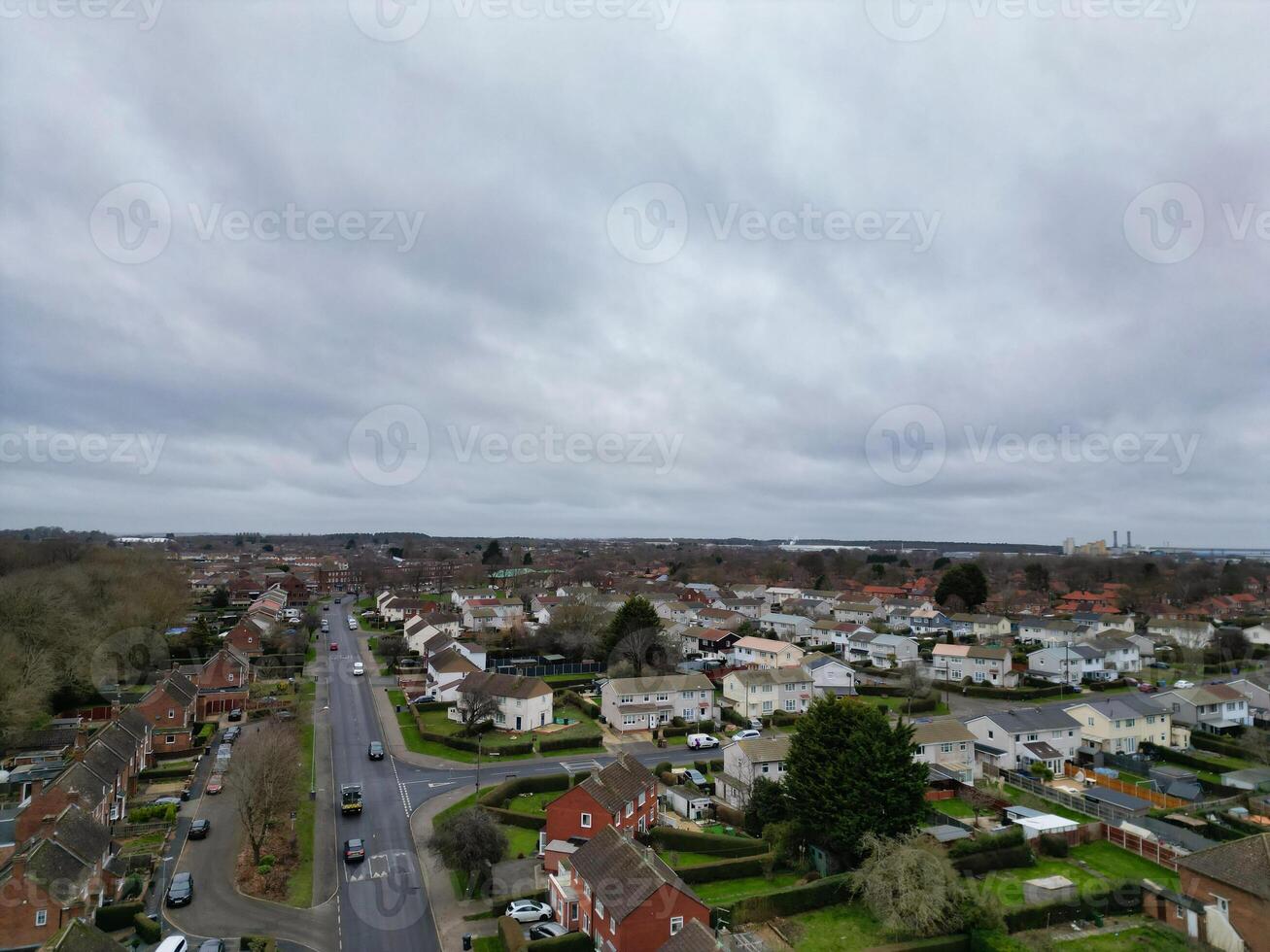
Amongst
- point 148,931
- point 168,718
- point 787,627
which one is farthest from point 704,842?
point 787,627

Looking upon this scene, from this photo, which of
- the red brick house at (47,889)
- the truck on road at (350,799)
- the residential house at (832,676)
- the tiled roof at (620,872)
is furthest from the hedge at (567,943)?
the residential house at (832,676)

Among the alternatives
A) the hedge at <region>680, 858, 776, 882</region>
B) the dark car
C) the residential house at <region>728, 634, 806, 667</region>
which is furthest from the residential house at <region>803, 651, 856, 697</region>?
the dark car

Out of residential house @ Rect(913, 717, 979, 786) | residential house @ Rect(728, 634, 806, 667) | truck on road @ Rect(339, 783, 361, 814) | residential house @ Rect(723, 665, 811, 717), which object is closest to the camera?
truck on road @ Rect(339, 783, 361, 814)

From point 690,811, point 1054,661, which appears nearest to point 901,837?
point 690,811

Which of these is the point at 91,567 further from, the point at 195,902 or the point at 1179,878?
the point at 1179,878

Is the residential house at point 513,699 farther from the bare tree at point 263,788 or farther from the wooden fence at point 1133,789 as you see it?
the wooden fence at point 1133,789

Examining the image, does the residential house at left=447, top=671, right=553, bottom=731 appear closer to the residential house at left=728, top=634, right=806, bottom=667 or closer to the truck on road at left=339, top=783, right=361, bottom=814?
the truck on road at left=339, top=783, right=361, bottom=814

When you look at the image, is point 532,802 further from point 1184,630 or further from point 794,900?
point 1184,630
